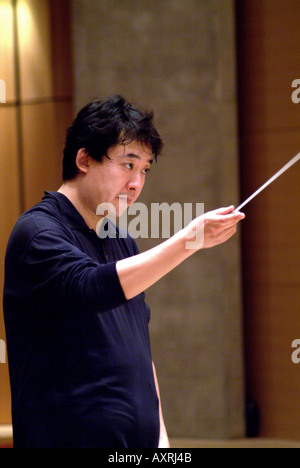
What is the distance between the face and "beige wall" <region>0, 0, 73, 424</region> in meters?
2.50

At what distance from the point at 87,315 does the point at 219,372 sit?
226 cm

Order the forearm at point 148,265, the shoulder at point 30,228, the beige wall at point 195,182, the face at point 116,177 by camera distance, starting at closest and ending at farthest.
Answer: the forearm at point 148,265, the shoulder at point 30,228, the face at point 116,177, the beige wall at point 195,182

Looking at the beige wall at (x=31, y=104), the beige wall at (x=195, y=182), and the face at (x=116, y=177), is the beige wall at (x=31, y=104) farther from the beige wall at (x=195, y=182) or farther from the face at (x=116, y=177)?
the face at (x=116, y=177)

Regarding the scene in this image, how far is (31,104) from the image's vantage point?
13.8 ft

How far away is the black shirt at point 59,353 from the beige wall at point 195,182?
2.08 meters

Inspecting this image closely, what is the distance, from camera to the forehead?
164 centimetres

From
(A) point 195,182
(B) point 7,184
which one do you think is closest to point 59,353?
(A) point 195,182

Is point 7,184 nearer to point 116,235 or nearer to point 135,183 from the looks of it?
point 116,235

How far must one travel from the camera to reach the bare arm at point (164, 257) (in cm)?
134

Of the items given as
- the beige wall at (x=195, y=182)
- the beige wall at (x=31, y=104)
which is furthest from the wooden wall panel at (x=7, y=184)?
the beige wall at (x=195, y=182)

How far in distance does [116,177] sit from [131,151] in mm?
83

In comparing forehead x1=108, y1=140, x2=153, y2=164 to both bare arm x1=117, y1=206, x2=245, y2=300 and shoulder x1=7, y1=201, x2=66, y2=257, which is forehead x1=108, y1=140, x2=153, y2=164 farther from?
bare arm x1=117, y1=206, x2=245, y2=300

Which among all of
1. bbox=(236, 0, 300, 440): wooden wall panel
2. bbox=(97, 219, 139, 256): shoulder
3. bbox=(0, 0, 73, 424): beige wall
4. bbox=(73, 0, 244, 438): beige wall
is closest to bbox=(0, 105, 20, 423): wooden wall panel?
bbox=(0, 0, 73, 424): beige wall

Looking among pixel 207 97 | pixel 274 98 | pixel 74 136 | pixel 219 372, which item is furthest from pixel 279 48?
pixel 74 136
